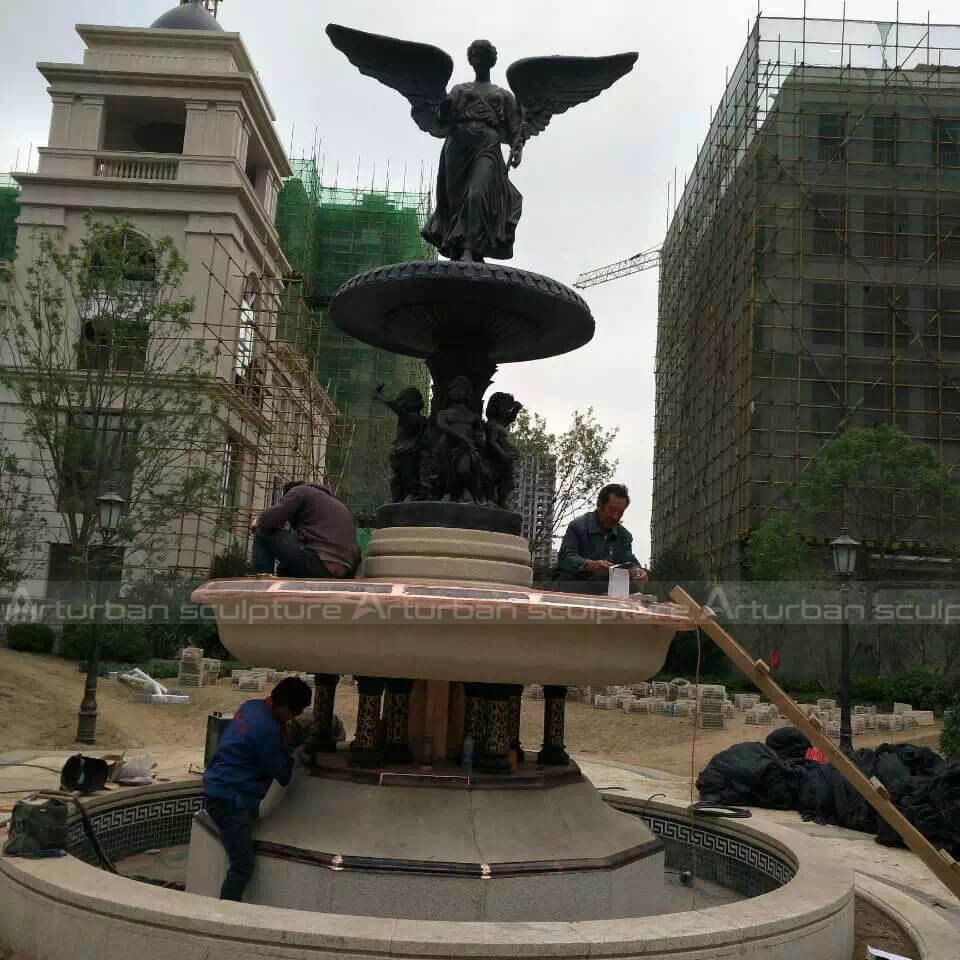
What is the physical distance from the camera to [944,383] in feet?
95.9

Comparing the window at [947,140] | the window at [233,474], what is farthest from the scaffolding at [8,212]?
the window at [947,140]

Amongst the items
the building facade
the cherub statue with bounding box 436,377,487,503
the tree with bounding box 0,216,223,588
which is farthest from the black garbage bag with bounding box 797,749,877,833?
the building facade

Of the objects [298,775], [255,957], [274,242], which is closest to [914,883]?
[298,775]

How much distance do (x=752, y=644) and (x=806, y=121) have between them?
17.0 m

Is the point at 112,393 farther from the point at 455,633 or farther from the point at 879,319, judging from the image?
the point at 879,319

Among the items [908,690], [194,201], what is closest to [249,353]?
[194,201]

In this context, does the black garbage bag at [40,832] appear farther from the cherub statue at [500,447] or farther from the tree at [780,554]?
the tree at [780,554]

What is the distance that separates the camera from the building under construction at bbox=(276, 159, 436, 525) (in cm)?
3825

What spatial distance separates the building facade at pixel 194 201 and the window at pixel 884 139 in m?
19.0

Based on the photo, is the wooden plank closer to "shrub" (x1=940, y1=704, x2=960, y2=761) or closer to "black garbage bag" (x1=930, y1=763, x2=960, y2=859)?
"black garbage bag" (x1=930, y1=763, x2=960, y2=859)

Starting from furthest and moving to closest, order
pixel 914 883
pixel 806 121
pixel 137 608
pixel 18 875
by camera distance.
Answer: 1. pixel 806 121
2. pixel 137 608
3. pixel 914 883
4. pixel 18 875

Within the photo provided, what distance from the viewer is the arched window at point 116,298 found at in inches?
868

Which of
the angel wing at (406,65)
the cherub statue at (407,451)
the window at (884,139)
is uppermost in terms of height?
the window at (884,139)

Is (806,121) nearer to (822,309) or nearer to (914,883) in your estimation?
(822,309)
